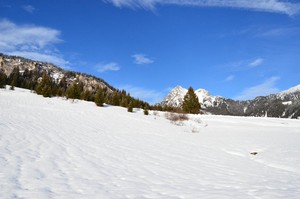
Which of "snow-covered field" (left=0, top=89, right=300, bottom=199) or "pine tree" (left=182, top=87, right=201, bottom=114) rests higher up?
"pine tree" (left=182, top=87, right=201, bottom=114)

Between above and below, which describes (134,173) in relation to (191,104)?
below

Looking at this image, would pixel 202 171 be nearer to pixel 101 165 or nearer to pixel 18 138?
pixel 101 165

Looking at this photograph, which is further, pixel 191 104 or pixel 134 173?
pixel 191 104

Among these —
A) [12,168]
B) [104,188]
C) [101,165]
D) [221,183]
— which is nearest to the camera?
[104,188]

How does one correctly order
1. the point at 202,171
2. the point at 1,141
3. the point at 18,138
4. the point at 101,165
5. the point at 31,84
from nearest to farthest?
1. the point at 101,165
2. the point at 202,171
3. the point at 1,141
4. the point at 18,138
5. the point at 31,84

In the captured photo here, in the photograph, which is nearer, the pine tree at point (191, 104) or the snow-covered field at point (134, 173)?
the snow-covered field at point (134, 173)

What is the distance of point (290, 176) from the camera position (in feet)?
31.7

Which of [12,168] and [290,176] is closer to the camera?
[12,168]

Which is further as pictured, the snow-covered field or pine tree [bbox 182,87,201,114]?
pine tree [bbox 182,87,201,114]

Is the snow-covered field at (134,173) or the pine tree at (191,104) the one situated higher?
the pine tree at (191,104)

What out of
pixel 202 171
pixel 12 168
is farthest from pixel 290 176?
pixel 12 168

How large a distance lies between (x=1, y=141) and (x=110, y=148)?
440 centimetres

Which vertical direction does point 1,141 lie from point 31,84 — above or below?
below

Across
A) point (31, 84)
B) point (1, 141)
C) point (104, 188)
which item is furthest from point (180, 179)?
point (31, 84)
